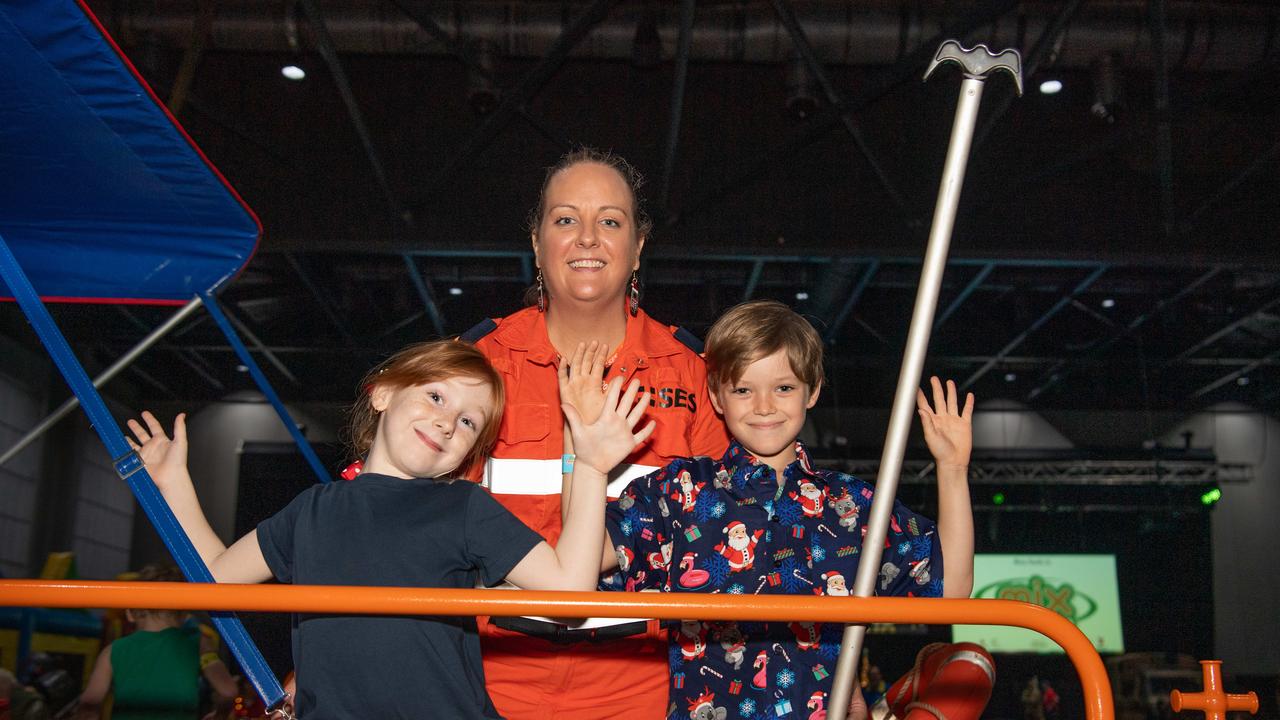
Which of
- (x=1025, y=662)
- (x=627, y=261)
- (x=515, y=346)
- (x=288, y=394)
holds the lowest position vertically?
(x=1025, y=662)

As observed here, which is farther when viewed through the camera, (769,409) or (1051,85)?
(1051,85)

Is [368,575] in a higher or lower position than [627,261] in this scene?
lower

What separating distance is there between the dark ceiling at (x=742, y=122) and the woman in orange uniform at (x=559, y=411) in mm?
3997

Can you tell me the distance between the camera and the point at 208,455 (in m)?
15.6

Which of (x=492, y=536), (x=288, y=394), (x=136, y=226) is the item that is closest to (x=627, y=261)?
(x=492, y=536)

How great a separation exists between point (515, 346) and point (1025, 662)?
13.5 metres

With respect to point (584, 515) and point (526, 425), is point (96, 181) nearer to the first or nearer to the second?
point (526, 425)

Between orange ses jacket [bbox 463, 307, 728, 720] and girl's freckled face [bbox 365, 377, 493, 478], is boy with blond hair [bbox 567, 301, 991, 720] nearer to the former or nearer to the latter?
orange ses jacket [bbox 463, 307, 728, 720]

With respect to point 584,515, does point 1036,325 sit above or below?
above

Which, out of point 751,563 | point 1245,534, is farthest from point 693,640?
point 1245,534

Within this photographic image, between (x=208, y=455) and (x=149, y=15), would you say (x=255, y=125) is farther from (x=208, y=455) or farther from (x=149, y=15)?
(x=208, y=455)

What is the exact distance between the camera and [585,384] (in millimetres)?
2049

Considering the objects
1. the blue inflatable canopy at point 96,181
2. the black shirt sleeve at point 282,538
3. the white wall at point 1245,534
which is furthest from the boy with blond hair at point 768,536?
the white wall at point 1245,534

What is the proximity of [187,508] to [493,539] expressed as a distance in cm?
72
